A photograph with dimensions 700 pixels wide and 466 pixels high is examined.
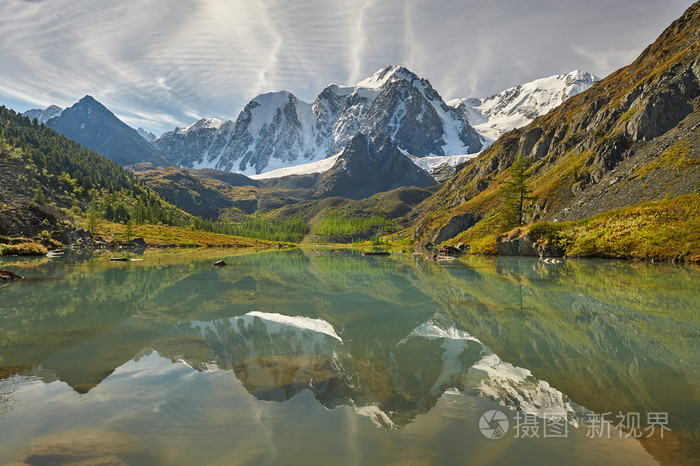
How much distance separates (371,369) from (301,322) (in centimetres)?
885

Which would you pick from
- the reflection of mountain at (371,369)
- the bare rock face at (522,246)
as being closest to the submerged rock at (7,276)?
the reflection of mountain at (371,369)

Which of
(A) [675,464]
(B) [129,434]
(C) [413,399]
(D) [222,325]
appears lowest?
(A) [675,464]

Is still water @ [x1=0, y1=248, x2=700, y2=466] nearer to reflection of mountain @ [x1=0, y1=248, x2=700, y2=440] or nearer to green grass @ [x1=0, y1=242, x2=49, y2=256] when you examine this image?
reflection of mountain @ [x1=0, y1=248, x2=700, y2=440]

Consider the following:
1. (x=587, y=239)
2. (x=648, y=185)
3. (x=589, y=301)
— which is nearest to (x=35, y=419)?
(x=589, y=301)

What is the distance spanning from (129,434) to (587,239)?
2946 inches

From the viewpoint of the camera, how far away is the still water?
24.1 ft

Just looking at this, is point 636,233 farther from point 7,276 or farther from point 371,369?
point 7,276

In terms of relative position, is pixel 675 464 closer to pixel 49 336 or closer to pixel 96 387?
pixel 96 387

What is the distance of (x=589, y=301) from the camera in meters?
23.9

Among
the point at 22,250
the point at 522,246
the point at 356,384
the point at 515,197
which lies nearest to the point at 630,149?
the point at 515,197

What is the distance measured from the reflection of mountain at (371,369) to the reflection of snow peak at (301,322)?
209 millimetres

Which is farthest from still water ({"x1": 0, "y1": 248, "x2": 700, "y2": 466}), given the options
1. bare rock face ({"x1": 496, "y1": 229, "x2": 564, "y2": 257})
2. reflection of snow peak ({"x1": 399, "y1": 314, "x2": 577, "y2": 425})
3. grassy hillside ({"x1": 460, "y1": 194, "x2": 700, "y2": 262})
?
bare rock face ({"x1": 496, "y1": 229, "x2": 564, "y2": 257})

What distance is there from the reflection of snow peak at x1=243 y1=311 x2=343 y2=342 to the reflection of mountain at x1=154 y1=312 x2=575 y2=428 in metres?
0.21

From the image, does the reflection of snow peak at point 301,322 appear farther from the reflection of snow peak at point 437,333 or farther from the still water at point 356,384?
the reflection of snow peak at point 437,333
